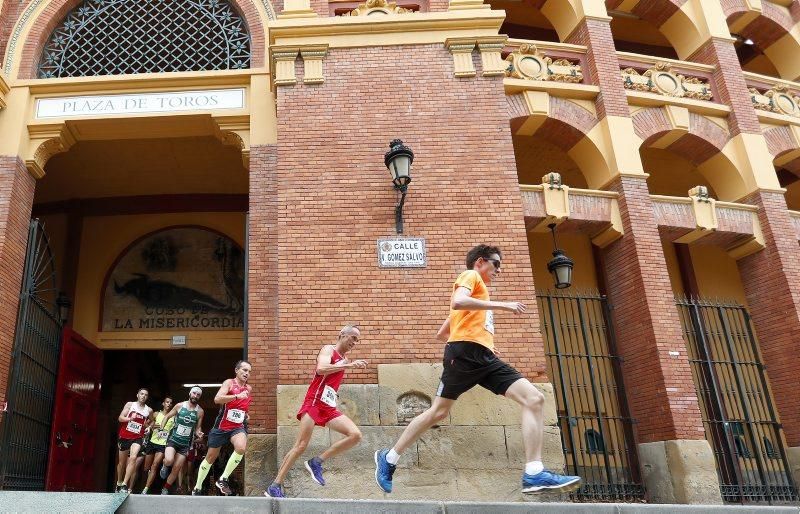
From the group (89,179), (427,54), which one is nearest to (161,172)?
(89,179)

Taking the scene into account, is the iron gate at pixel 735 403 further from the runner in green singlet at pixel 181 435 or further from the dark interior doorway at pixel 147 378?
the dark interior doorway at pixel 147 378

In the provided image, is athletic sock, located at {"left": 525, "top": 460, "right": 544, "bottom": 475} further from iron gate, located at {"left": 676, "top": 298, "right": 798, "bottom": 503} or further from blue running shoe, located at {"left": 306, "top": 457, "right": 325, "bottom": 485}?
iron gate, located at {"left": 676, "top": 298, "right": 798, "bottom": 503}

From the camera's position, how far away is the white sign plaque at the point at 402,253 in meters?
7.99

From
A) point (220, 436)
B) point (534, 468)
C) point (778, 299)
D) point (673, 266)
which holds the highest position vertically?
point (673, 266)

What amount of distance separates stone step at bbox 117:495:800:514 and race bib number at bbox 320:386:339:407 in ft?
4.06

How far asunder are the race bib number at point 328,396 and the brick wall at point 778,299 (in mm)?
8164

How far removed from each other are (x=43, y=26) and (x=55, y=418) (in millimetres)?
5964

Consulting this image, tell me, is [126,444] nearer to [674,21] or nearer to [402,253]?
[402,253]

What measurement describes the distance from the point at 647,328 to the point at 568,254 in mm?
3469

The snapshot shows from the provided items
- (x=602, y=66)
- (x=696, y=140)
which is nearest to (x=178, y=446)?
(x=602, y=66)

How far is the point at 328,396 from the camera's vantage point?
5.73 m

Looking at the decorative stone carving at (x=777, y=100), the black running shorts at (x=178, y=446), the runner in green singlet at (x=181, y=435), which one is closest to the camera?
the runner in green singlet at (x=181, y=435)

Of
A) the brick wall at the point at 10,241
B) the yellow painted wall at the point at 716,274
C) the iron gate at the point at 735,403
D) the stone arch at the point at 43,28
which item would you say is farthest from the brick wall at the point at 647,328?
the brick wall at the point at 10,241

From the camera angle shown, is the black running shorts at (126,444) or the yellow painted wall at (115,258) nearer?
the black running shorts at (126,444)
